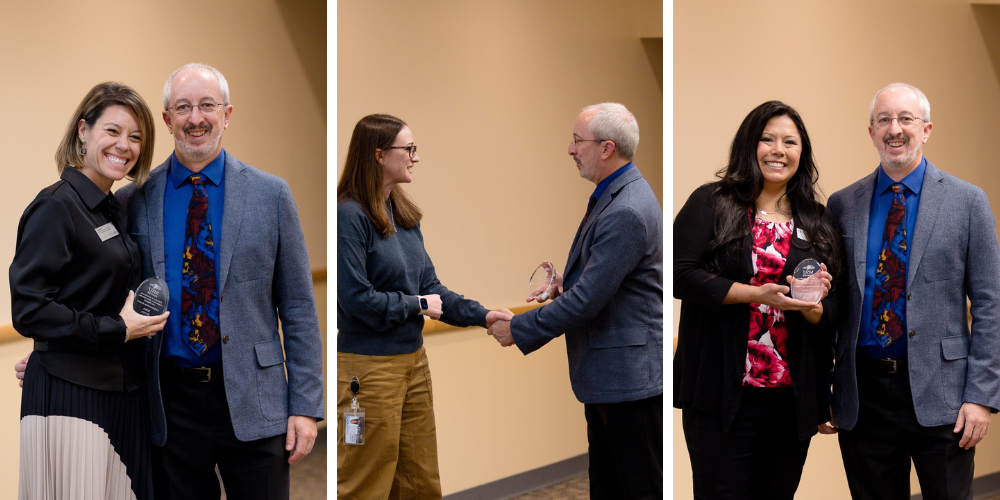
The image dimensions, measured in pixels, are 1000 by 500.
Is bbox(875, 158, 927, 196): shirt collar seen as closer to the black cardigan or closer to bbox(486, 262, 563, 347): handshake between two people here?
the black cardigan

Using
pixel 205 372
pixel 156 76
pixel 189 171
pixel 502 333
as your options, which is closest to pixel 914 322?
pixel 502 333

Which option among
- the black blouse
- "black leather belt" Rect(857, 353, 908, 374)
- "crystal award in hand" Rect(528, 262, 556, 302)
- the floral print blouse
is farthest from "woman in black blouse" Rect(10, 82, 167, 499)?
"black leather belt" Rect(857, 353, 908, 374)

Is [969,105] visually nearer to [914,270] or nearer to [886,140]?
[886,140]

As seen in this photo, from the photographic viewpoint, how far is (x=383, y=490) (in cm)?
265

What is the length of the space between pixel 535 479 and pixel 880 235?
1313 millimetres

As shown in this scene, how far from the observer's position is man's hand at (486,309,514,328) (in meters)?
2.54

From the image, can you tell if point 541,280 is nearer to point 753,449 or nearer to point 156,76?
point 753,449

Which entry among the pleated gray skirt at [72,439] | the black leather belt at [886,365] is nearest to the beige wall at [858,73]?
the black leather belt at [886,365]

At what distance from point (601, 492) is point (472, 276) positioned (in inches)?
32.1

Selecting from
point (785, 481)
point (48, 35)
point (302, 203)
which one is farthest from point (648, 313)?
point (48, 35)

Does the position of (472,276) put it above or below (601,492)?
above

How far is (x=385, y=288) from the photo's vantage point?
8.37ft

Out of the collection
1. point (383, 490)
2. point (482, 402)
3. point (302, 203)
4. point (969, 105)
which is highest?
point (969, 105)

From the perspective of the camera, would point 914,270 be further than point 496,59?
No
